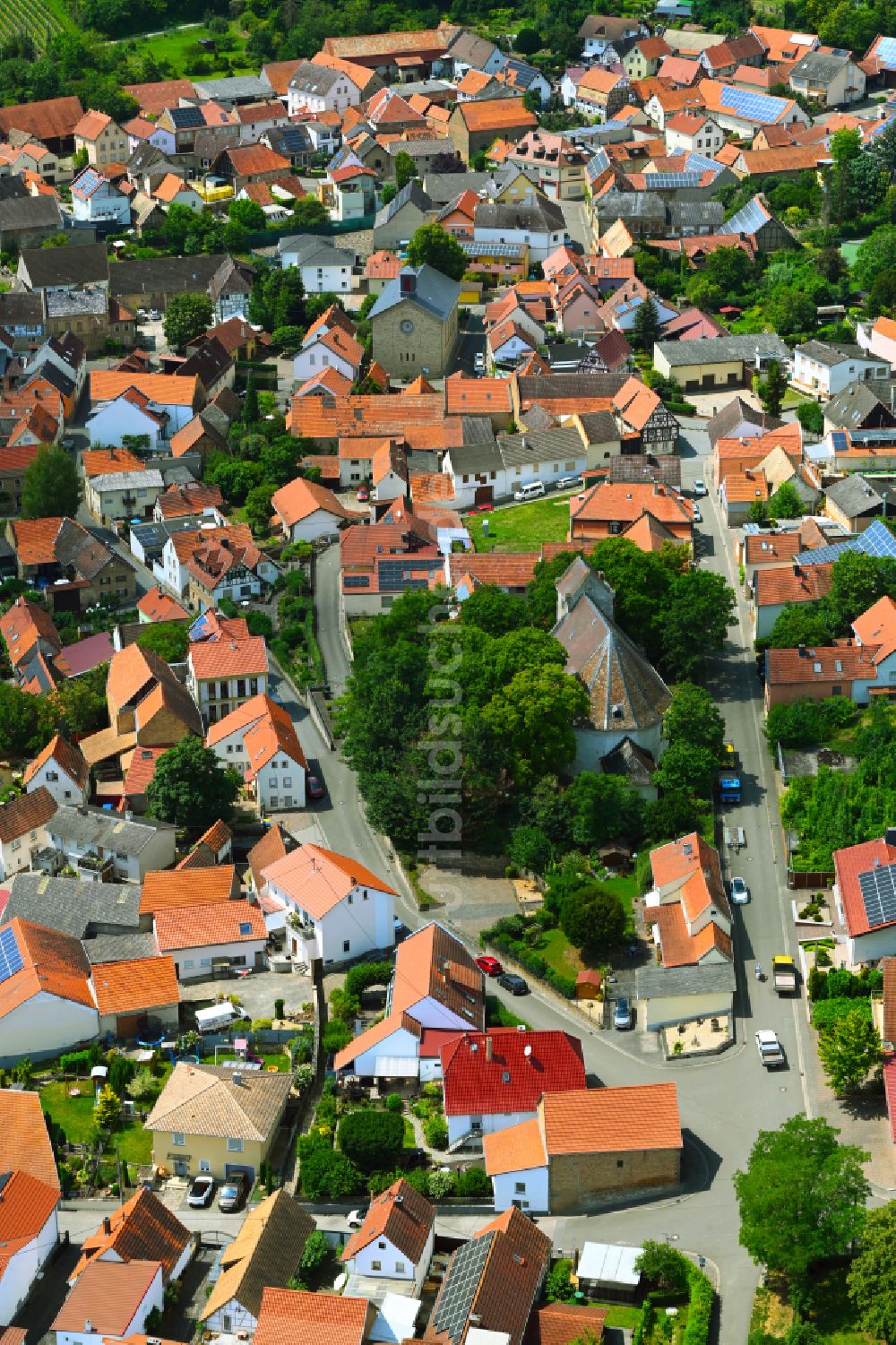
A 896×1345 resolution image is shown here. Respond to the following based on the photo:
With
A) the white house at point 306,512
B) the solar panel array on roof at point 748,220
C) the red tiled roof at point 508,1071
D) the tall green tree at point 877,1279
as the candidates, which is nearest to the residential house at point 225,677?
the white house at point 306,512

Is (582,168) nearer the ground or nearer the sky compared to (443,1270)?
nearer the ground

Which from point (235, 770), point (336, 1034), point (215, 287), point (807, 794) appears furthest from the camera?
point (215, 287)

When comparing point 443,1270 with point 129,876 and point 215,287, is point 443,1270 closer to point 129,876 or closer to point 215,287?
point 129,876

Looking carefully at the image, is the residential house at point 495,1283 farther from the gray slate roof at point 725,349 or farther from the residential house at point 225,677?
the gray slate roof at point 725,349

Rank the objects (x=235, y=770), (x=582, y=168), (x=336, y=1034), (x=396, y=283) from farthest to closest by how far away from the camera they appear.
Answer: (x=582, y=168) < (x=396, y=283) < (x=235, y=770) < (x=336, y=1034)

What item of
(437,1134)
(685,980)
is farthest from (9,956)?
(685,980)

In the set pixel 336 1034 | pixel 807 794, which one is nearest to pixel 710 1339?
pixel 336 1034
